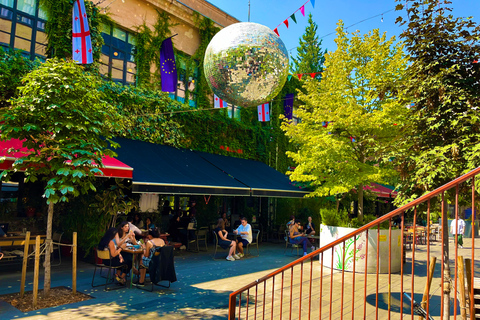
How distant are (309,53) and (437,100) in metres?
27.3

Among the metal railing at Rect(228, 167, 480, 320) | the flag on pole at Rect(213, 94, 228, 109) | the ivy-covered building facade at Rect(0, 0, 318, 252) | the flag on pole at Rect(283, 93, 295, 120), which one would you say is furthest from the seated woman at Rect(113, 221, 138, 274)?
the flag on pole at Rect(283, 93, 295, 120)

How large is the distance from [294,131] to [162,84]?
16.5 ft

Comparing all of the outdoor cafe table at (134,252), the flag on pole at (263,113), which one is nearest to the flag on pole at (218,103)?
the flag on pole at (263,113)

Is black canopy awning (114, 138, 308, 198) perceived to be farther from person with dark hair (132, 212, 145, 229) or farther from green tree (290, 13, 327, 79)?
green tree (290, 13, 327, 79)

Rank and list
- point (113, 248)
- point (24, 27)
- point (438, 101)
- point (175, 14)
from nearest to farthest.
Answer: point (438, 101)
point (113, 248)
point (24, 27)
point (175, 14)

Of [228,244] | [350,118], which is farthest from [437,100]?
[228,244]

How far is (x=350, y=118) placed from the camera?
1064cm

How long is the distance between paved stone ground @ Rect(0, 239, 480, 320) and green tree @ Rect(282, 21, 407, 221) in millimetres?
2888

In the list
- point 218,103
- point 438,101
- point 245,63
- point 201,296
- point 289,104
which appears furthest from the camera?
point 289,104

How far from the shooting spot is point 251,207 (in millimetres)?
17594

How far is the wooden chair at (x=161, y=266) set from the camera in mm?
7347

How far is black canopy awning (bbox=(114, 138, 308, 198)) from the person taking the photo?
395 inches

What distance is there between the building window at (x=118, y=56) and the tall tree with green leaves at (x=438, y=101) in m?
9.18

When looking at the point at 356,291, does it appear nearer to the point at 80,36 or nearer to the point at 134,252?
the point at 134,252
